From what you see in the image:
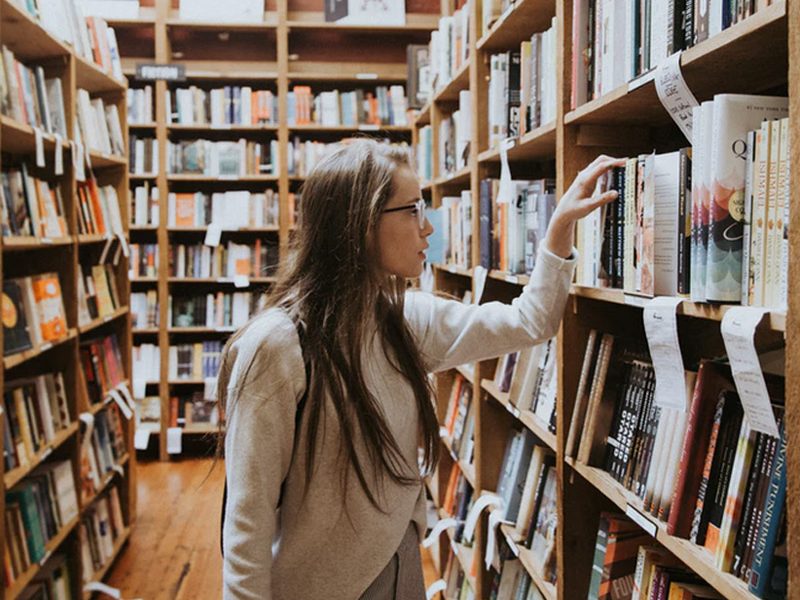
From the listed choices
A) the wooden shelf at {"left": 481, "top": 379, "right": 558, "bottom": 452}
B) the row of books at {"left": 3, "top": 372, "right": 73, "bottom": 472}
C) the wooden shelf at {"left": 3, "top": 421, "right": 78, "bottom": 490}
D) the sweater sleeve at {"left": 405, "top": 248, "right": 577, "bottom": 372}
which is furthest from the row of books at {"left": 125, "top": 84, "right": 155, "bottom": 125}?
the sweater sleeve at {"left": 405, "top": 248, "right": 577, "bottom": 372}

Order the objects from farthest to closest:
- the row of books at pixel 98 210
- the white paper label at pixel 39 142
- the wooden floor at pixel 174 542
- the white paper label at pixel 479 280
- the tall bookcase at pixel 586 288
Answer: the wooden floor at pixel 174 542 → the row of books at pixel 98 210 → the white paper label at pixel 39 142 → the white paper label at pixel 479 280 → the tall bookcase at pixel 586 288

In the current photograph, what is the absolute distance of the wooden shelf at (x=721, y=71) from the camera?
3.09 ft

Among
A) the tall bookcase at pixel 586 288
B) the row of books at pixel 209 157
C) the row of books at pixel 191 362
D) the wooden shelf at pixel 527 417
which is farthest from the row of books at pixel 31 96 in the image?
the row of books at pixel 191 362

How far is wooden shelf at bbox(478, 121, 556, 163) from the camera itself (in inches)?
70.4

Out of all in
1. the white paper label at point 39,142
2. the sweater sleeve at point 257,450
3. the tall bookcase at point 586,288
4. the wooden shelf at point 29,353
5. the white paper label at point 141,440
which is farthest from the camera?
the white paper label at point 141,440

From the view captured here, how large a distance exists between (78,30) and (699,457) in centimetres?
295

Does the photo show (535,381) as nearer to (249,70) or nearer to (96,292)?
(96,292)

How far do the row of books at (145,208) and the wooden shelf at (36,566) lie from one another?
109 inches

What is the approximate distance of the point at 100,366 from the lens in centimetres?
334

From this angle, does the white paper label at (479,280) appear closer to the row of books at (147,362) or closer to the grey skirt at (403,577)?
the grey skirt at (403,577)

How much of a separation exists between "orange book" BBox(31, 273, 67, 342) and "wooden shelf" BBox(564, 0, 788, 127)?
1888mm

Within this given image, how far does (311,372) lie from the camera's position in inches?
53.0

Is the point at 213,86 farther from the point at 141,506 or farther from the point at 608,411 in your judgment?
the point at 608,411

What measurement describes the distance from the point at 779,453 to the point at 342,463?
0.71 meters
